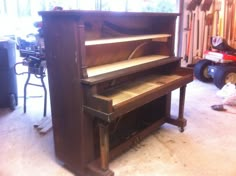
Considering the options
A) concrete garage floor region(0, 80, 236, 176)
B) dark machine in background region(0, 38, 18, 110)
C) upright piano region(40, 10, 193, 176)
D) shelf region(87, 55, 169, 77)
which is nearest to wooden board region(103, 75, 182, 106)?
upright piano region(40, 10, 193, 176)

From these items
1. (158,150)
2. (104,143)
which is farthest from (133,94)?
(158,150)

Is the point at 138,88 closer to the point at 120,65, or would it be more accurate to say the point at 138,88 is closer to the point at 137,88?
the point at 137,88

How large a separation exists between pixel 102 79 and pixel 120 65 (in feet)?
1.61

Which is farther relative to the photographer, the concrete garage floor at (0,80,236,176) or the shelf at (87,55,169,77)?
the concrete garage floor at (0,80,236,176)

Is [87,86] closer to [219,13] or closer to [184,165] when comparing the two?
[184,165]

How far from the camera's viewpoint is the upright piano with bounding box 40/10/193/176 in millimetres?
1746

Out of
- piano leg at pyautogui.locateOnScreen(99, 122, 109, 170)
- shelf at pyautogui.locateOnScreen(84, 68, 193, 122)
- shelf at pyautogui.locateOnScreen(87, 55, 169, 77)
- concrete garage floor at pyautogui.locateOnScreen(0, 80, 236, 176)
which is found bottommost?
concrete garage floor at pyautogui.locateOnScreen(0, 80, 236, 176)

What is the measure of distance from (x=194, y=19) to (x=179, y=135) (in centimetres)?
327

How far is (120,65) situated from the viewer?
2.22 meters

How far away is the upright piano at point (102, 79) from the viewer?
68.7 inches

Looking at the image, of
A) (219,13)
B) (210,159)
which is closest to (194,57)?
(219,13)

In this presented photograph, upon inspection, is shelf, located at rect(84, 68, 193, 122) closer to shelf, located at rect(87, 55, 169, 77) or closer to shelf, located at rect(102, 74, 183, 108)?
shelf, located at rect(102, 74, 183, 108)

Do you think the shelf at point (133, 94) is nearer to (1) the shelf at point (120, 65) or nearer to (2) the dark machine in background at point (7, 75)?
(1) the shelf at point (120, 65)

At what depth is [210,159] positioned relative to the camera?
2328mm
